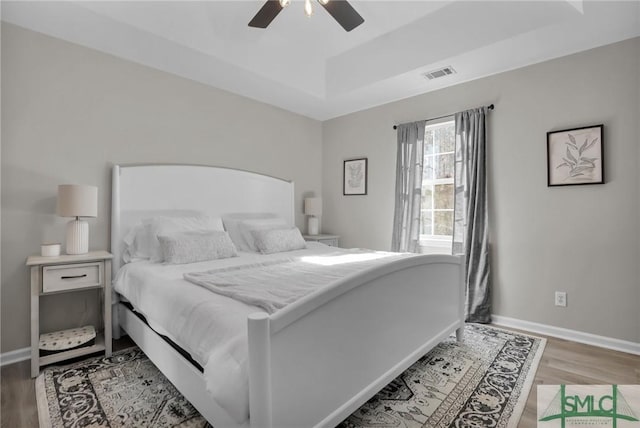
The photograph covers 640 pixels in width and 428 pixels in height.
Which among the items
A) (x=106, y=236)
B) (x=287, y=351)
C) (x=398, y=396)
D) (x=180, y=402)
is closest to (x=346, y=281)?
(x=287, y=351)

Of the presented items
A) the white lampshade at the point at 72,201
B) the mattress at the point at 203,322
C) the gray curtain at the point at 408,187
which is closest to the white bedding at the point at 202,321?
the mattress at the point at 203,322

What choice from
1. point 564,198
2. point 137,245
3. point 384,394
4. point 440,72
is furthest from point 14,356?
point 564,198

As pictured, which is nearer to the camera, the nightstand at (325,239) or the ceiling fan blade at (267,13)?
the ceiling fan blade at (267,13)

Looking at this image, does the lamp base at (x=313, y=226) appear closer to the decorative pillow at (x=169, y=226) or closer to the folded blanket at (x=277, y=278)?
the decorative pillow at (x=169, y=226)

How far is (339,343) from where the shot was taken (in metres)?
1.43

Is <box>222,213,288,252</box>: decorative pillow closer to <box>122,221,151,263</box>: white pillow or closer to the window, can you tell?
<box>122,221,151,263</box>: white pillow

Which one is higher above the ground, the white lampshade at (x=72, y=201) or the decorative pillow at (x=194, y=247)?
the white lampshade at (x=72, y=201)

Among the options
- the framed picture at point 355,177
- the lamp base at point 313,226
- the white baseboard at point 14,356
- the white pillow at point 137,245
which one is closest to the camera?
the white baseboard at point 14,356

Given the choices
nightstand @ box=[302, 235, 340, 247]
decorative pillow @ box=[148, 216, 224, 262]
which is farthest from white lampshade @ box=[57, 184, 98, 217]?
nightstand @ box=[302, 235, 340, 247]

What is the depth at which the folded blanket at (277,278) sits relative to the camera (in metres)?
1.55

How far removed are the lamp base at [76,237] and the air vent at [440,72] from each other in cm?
324

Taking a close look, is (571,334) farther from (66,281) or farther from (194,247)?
(66,281)

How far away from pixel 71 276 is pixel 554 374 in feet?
10.8

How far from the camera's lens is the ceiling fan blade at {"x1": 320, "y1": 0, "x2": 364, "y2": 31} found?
2.09 metres
